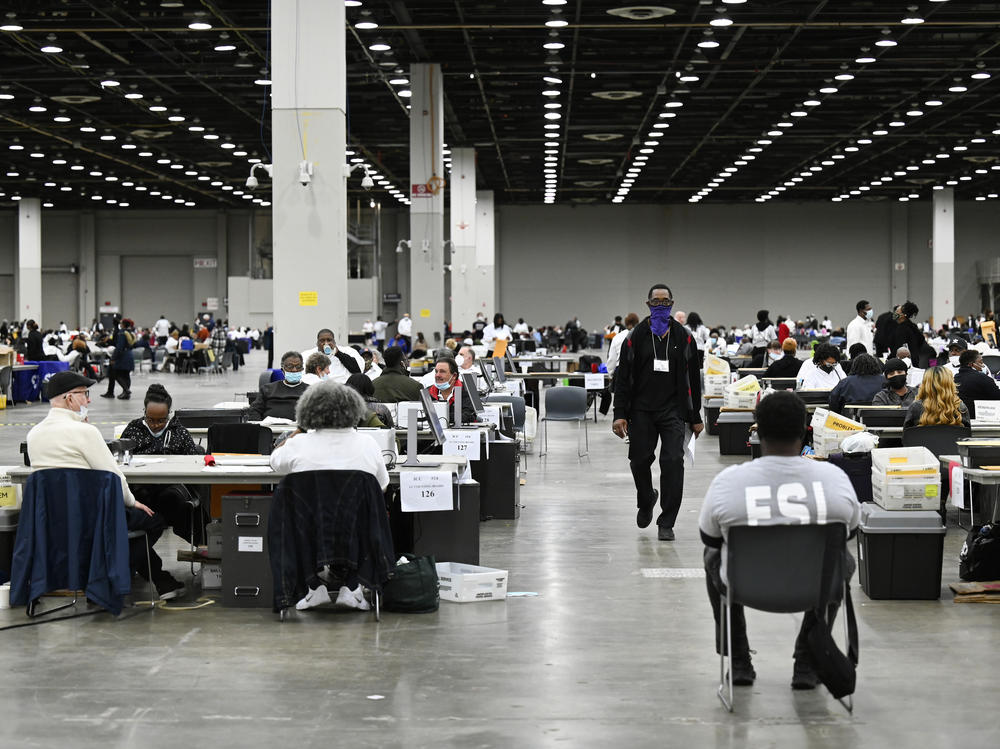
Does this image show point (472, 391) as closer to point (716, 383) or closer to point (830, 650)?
point (830, 650)

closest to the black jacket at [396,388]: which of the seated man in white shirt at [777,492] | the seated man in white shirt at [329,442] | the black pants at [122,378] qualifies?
the seated man in white shirt at [329,442]

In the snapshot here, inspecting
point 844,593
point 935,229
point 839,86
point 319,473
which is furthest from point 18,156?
point 844,593

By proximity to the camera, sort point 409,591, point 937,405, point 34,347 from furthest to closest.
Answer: point 34,347, point 937,405, point 409,591

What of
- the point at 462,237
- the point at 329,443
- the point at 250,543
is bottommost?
the point at 250,543

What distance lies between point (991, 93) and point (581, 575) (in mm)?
21351

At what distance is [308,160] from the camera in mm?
12789

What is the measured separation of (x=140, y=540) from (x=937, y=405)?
5389 millimetres

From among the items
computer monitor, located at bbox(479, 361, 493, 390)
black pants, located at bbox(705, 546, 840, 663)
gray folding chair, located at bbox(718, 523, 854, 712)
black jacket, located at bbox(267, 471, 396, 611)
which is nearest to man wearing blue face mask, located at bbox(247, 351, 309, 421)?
computer monitor, located at bbox(479, 361, 493, 390)

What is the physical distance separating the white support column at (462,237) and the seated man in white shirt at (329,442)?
25086 mm

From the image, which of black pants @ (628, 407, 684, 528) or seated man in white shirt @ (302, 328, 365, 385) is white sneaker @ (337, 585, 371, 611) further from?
seated man in white shirt @ (302, 328, 365, 385)

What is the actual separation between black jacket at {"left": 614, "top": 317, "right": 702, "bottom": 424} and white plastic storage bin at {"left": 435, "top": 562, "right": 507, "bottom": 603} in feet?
6.29

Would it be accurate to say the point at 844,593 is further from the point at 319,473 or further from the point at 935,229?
the point at 935,229

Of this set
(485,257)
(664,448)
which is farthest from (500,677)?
(485,257)

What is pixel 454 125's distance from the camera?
29.8 m
